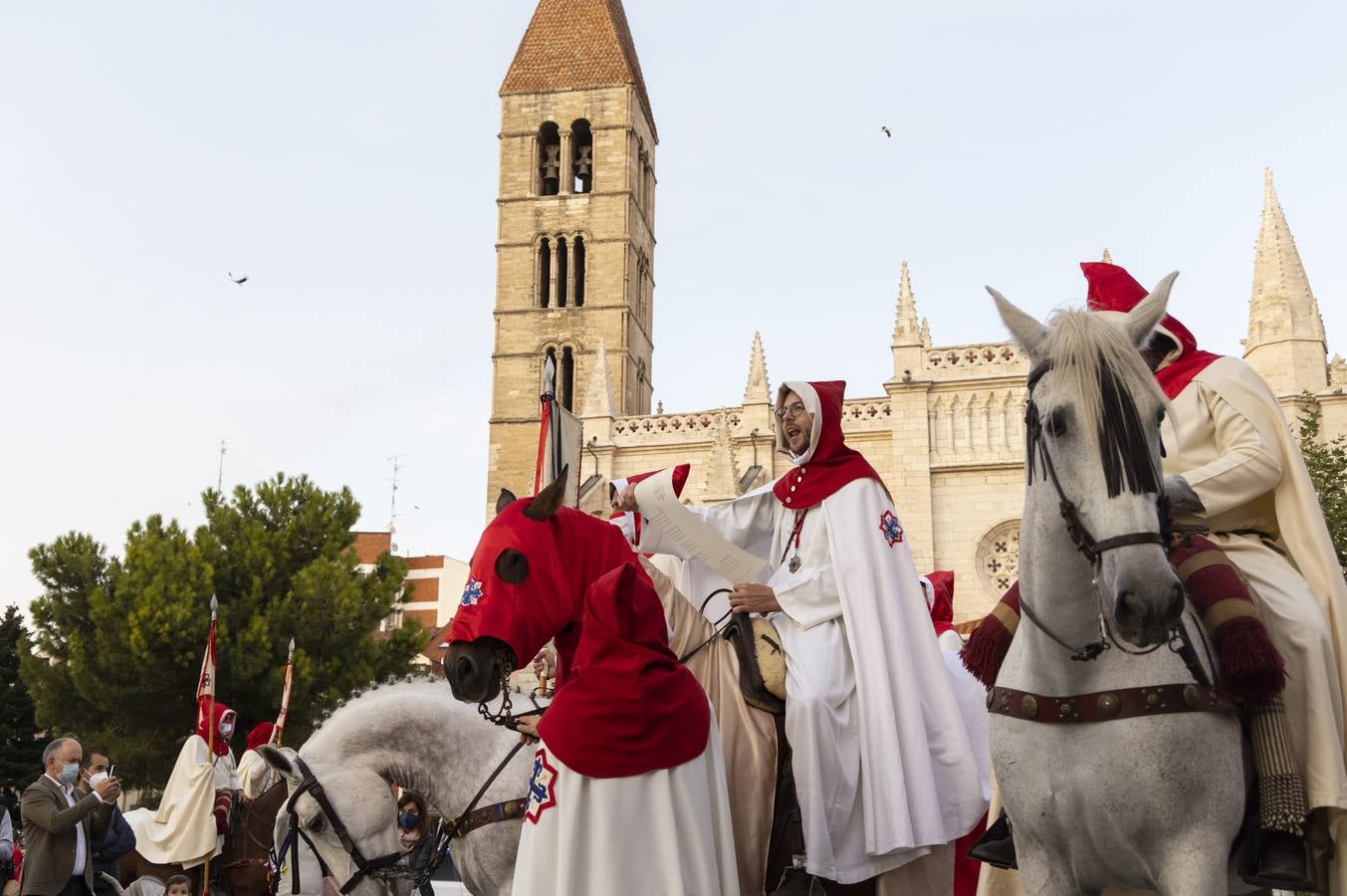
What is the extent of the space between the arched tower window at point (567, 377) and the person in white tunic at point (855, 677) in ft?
118

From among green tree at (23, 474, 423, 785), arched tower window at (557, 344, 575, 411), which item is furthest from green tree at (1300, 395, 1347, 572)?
arched tower window at (557, 344, 575, 411)

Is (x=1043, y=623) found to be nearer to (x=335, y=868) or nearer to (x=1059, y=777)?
(x=1059, y=777)

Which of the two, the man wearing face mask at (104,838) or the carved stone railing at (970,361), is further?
the carved stone railing at (970,361)

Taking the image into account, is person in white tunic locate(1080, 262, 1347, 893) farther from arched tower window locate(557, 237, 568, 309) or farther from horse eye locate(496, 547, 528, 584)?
arched tower window locate(557, 237, 568, 309)

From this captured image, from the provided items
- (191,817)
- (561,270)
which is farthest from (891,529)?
(561,270)

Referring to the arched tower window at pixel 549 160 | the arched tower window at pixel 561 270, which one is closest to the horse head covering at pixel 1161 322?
the arched tower window at pixel 561 270

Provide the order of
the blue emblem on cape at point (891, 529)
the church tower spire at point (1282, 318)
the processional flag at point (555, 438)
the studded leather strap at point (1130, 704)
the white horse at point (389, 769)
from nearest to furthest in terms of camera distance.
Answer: the studded leather strap at point (1130, 704) → the blue emblem on cape at point (891, 529) → the white horse at point (389, 769) → the processional flag at point (555, 438) → the church tower spire at point (1282, 318)

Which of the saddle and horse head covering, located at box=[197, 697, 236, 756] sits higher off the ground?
the saddle

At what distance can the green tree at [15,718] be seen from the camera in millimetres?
22750

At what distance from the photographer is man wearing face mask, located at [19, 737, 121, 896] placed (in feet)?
24.3

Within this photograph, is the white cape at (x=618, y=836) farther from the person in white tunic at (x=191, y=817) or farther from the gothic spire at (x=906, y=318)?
the gothic spire at (x=906, y=318)

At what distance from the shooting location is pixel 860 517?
440 cm

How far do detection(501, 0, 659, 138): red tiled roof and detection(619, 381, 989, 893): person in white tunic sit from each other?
42.7 meters

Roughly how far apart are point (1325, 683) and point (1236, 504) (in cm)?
60
